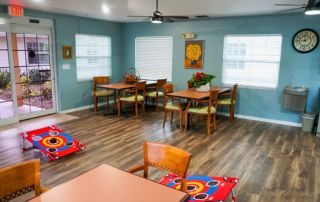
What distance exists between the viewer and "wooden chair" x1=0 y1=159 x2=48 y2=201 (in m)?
1.49

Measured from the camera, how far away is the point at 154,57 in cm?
739

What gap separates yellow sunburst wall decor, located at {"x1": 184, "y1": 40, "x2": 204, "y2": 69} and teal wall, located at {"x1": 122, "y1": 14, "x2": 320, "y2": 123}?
0.43 feet

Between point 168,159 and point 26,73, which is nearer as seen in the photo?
point 168,159

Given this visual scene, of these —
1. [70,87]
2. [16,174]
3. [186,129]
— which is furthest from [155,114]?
[16,174]

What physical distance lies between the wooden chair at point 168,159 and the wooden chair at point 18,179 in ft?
2.11

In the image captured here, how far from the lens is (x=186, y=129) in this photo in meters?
5.16

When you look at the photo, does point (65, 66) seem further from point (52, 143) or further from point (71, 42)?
point (52, 143)

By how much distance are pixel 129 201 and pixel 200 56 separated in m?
5.55

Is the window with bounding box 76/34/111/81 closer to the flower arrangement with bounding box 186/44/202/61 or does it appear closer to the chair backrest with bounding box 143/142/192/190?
the flower arrangement with bounding box 186/44/202/61

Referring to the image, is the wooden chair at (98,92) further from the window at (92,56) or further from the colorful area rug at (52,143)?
the colorful area rug at (52,143)

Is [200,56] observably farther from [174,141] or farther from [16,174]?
[16,174]

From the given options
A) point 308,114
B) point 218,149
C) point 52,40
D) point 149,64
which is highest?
point 52,40

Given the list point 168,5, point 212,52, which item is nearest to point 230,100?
point 212,52

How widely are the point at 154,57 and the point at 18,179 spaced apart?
614 cm
